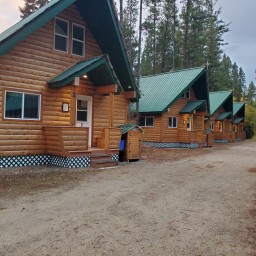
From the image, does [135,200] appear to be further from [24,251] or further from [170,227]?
[24,251]

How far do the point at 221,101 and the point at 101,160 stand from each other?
81.1 ft

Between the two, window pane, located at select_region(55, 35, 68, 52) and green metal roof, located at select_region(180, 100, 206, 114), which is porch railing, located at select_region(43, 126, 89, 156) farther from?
green metal roof, located at select_region(180, 100, 206, 114)

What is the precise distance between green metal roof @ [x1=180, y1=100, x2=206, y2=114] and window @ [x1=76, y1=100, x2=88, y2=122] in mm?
12066

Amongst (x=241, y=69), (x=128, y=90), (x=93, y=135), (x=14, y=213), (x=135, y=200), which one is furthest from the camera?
(x=241, y=69)

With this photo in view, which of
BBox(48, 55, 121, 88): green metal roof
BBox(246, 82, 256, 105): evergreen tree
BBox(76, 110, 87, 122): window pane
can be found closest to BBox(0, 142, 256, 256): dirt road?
BBox(48, 55, 121, 88): green metal roof

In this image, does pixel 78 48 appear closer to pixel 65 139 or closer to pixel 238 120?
pixel 65 139

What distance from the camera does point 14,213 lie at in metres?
5.55

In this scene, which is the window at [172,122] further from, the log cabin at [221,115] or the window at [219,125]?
the window at [219,125]

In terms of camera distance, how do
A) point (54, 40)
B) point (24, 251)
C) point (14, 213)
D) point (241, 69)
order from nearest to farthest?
point (24, 251), point (14, 213), point (54, 40), point (241, 69)

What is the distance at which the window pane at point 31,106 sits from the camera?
1129 centimetres

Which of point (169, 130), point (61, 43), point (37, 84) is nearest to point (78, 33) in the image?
point (61, 43)

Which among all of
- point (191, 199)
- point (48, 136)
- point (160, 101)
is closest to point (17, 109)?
point (48, 136)

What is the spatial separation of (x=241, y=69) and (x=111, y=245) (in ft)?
361

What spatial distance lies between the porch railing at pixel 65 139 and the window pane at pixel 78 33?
4564 millimetres
